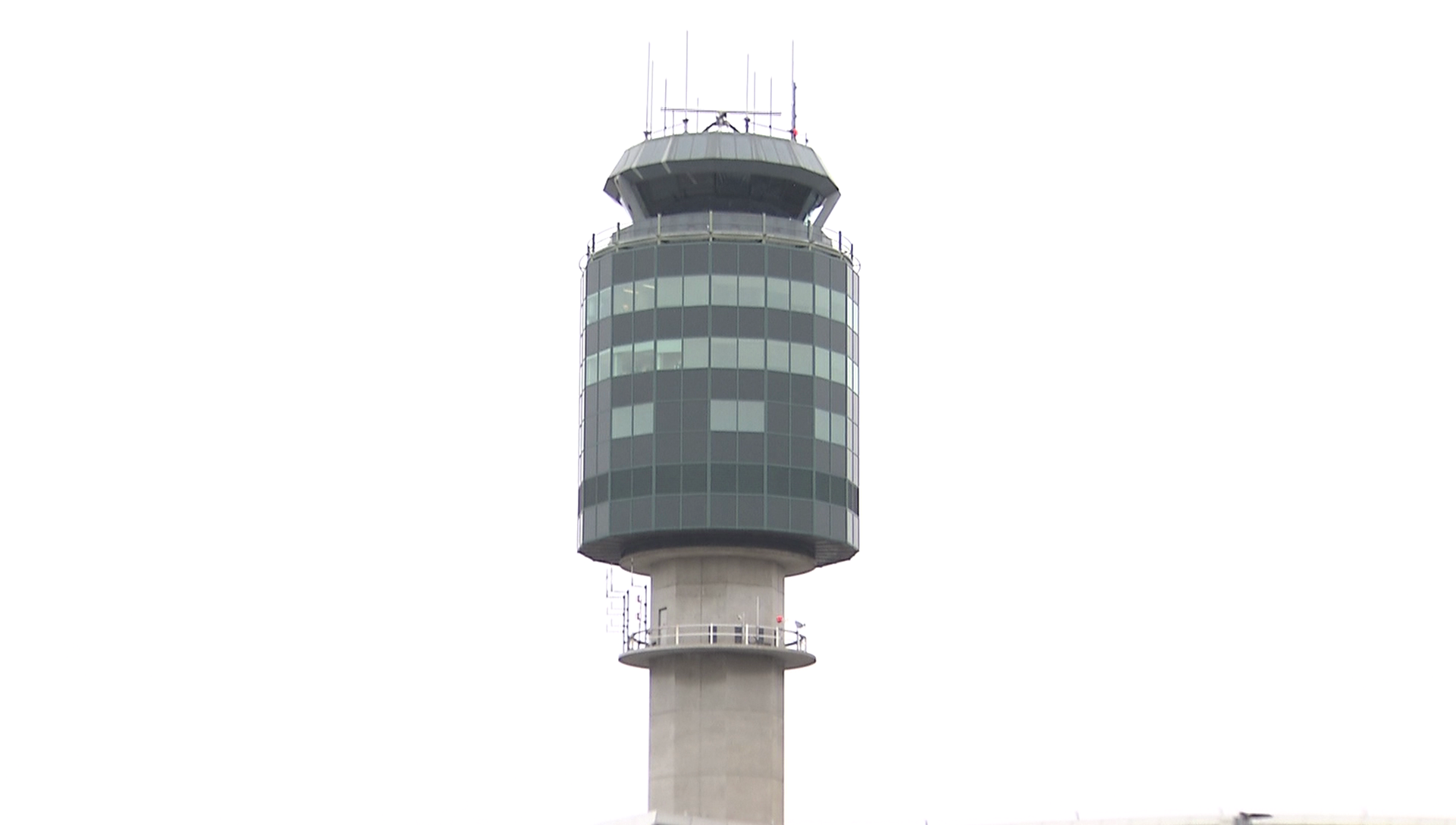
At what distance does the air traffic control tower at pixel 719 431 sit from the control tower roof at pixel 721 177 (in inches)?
3.5

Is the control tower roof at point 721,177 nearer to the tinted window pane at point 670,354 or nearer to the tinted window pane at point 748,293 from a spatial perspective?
the tinted window pane at point 748,293

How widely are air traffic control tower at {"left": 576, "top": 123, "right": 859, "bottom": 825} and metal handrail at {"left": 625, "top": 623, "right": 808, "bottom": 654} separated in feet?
0.22

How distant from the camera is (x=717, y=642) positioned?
380 ft

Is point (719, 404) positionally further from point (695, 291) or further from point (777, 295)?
point (777, 295)

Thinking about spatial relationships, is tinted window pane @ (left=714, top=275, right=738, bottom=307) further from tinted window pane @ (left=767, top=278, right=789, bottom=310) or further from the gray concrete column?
the gray concrete column

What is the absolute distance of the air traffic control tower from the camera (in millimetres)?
116312

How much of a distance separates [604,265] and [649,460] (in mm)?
8685

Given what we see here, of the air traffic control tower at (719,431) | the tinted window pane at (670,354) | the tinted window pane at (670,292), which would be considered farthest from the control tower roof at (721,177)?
the tinted window pane at (670,354)

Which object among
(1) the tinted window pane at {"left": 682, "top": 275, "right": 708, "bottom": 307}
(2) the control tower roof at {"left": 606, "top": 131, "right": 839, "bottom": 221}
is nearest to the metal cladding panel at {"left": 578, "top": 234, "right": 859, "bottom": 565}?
(1) the tinted window pane at {"left": 682, "top": 275, "right": 708, "bottom": 307}

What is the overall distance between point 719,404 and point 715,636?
9257mm

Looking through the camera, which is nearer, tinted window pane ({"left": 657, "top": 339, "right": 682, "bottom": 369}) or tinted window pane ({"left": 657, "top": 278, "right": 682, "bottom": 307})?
tinted window pane ({"left": 657, "top": 339, "right": 682, "bottom": 369})

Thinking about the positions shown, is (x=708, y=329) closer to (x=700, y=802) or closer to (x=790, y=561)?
(x=790, y=561)

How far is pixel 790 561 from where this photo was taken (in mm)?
119125

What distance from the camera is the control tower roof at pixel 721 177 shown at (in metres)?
120
